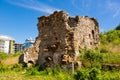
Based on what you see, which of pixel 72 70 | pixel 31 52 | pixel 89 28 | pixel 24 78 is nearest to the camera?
pixel 24 78

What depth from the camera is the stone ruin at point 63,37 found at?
18.2 m

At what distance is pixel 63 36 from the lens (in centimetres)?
1884

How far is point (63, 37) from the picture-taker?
18.8 m

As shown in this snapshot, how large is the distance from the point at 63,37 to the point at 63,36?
0.22 feet

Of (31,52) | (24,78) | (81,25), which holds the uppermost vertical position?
(81,25)

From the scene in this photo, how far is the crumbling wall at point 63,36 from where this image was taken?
59.9 feet

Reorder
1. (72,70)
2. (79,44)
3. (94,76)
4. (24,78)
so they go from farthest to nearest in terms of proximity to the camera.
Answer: (79,44)
(72,70)
(24,78)
(94,76)

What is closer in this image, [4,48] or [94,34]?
[94,34]

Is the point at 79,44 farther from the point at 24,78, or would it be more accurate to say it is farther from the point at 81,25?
the point at 24,78

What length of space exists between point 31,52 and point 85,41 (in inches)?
273

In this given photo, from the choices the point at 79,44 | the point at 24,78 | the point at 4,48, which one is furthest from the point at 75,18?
the point at 4,48

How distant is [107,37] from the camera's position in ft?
85.1

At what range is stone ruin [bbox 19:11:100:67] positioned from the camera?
1823cm

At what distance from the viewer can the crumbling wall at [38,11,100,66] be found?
59.9 feet
